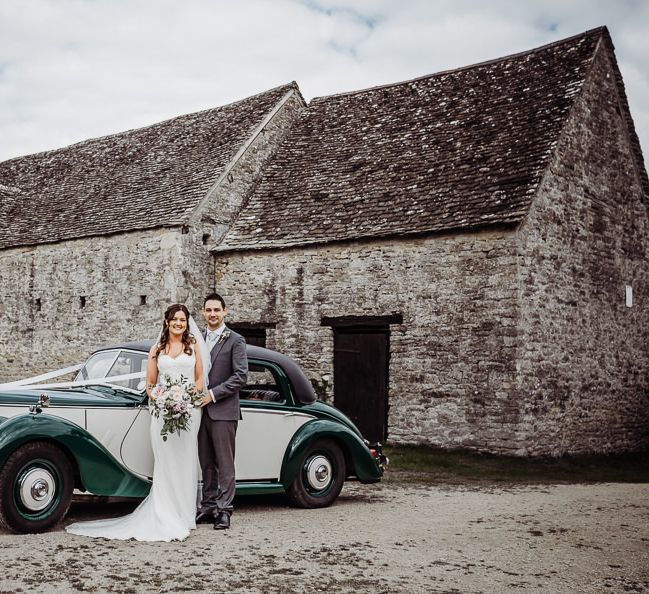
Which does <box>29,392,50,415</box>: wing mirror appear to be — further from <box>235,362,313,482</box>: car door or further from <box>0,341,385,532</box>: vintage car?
<box>235,362,313,482</box>: car door

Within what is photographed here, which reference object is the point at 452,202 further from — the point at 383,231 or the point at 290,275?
the point at 290,275

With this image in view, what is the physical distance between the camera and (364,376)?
14.4 meters

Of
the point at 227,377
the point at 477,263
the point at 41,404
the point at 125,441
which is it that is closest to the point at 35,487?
the point at 41,404

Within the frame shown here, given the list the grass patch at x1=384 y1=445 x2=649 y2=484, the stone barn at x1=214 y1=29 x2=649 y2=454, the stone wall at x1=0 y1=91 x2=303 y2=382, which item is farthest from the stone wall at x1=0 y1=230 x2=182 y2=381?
the grass patch at x1=384 y1=445 x2=649 y2=484

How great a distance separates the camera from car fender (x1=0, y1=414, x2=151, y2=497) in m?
5.89

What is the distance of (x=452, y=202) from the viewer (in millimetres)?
13906

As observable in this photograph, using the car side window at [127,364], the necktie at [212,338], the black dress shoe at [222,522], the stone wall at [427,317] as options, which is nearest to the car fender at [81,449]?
the black dress shoe at [222,522]

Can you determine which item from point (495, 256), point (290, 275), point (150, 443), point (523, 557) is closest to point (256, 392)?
point (150, 443)

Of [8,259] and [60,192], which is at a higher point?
[60,192]

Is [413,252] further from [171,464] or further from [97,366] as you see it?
Result: [171,464]

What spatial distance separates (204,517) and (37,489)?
4.73ft

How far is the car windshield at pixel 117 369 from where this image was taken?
23.0ft

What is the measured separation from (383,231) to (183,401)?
27.2 feet

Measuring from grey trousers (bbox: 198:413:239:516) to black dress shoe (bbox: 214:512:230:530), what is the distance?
7 centimetres
